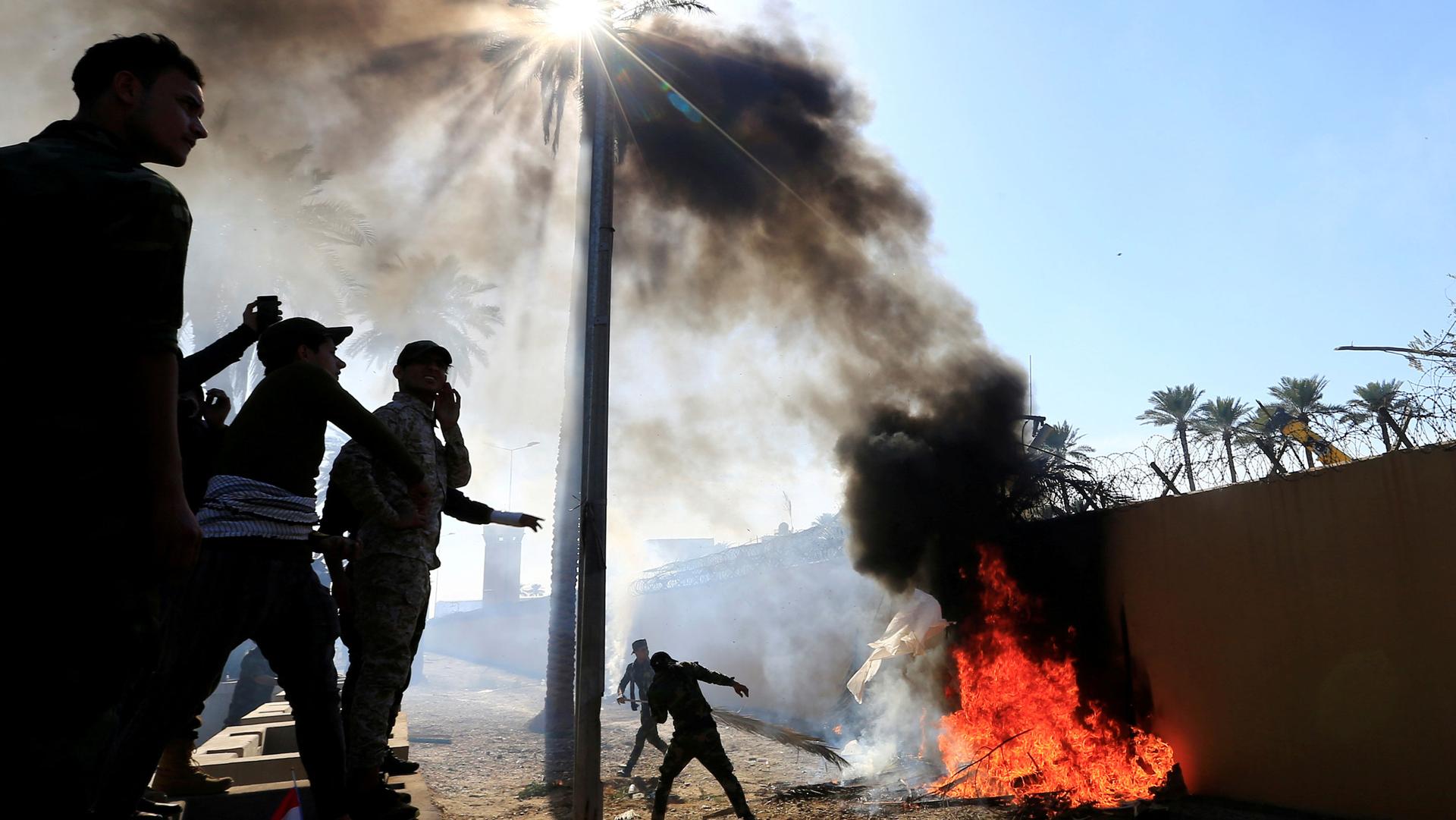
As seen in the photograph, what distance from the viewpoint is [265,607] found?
2863 millimetres

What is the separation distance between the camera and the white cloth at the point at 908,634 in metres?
12.0

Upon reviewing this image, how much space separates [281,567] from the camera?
9.74ft

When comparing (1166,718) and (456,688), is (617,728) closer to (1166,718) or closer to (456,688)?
(1166,718)

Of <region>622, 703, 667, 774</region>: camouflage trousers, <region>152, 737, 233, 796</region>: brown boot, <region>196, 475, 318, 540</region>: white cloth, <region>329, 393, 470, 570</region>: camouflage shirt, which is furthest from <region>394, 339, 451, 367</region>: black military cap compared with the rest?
<region>622, 703, 667, 774</region>: camouflage trousers

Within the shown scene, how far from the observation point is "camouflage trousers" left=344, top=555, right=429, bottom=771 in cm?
340

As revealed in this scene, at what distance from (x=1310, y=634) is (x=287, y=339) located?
8.15 metres

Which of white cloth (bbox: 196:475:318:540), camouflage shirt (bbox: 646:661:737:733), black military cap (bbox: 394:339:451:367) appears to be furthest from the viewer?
camouflage shirt (bbox: 646:661:737:733)

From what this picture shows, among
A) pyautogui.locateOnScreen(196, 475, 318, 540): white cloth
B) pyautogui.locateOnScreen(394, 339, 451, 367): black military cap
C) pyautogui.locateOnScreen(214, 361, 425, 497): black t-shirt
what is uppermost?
pyautogui.locateOnScreen(394, 339, 451, 367): black military cap

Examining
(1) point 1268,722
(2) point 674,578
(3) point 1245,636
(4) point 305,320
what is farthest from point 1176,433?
(2) point 674,578

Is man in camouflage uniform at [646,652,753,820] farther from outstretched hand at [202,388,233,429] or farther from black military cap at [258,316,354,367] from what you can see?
black military cap at [258,316,354,367]

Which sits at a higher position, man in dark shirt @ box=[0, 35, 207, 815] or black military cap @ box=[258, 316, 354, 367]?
black military cap @ box=[258, 316, 354, 367]

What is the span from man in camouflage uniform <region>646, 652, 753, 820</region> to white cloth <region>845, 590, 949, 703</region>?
453 centimetres

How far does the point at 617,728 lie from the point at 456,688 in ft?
65.5

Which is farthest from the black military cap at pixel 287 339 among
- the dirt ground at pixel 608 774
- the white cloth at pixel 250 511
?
the dirt ground at pixel 608 774
